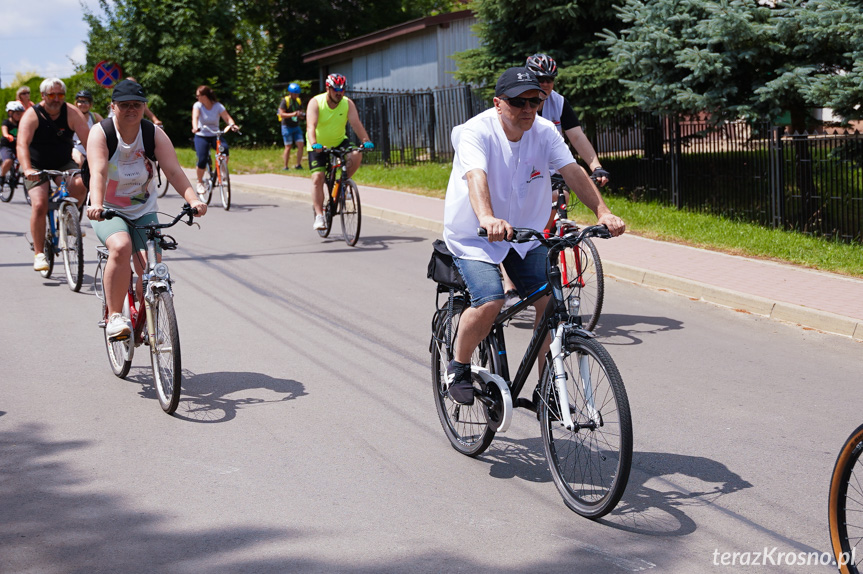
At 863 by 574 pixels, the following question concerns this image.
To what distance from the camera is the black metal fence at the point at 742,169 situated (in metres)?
11.7

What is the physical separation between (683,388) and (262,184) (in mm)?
14755

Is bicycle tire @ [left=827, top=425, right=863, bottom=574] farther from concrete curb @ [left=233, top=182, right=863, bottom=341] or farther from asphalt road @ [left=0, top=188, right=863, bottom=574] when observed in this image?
concrete curb @ [left=233, top=182, right=863, bottom=341]

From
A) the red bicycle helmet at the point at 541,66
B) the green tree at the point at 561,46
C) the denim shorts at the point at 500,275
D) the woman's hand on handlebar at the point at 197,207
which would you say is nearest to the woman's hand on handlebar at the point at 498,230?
the denim shorts at the point at 500,275

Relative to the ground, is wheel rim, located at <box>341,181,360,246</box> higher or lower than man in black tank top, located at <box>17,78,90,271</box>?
lower

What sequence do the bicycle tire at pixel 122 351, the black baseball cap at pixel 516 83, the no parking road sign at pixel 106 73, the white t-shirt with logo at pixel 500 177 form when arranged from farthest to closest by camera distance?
the no parking road sign at pixel 106 73 < the bicycle tire at pixel 122 351 < the white t-shirt with logo at pixel 500 177 < the black baseball cap at pixel 516 83

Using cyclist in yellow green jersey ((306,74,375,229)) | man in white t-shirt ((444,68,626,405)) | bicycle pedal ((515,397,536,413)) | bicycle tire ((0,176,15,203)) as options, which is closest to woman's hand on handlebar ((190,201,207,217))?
man in white t-shirt ((444,68,626,405))

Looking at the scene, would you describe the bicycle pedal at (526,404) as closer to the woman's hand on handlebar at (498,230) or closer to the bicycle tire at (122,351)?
the woman's hand on handlebar at (498,230)

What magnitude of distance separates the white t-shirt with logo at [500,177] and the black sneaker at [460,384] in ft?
1.92

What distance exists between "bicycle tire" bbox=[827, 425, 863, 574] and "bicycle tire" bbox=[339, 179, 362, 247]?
9.31 metres

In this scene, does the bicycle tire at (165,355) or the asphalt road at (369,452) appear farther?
the bicycle tire at (165,355)

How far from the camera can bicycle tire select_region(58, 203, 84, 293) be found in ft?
32.9

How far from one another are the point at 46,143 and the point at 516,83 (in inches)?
281

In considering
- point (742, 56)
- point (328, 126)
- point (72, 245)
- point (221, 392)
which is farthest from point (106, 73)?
point (221, 392)

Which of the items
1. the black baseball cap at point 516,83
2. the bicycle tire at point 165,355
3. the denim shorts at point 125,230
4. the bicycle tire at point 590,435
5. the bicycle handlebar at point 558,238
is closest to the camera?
the bicycle tire at point 590,435
